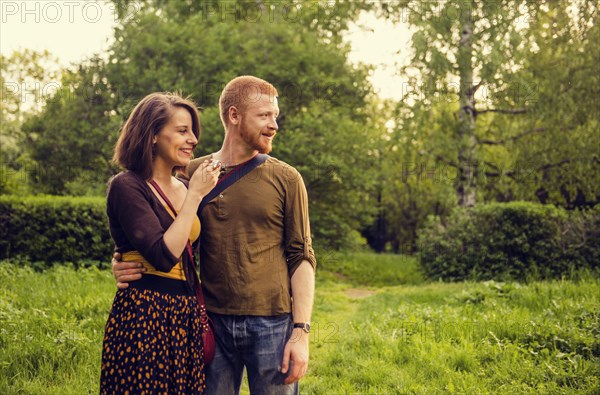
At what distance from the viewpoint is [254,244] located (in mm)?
2787

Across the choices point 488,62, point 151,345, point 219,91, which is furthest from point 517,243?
point 151,345

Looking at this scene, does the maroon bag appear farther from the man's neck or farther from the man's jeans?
the man's neck

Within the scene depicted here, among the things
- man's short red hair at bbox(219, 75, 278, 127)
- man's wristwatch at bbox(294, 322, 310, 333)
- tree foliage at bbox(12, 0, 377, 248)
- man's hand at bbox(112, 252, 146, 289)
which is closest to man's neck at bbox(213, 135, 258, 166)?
man's short red hair at bbox(219, 75, 278, 127)

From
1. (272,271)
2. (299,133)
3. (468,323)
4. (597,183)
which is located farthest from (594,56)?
(272,271)

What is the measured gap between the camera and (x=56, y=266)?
1067cm

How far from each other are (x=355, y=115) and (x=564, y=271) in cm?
863

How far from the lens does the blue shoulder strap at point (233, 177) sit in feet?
9.21

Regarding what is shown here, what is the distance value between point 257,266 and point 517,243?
11469 millimetres

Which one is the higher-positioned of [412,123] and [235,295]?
[412,123]

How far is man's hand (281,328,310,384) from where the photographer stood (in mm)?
2670

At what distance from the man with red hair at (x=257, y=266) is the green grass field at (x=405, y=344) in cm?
285

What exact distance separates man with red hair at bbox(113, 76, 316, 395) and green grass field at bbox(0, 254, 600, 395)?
285 centimetres

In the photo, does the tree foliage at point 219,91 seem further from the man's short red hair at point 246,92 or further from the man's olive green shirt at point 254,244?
the man's olive green shirt at point 254,244

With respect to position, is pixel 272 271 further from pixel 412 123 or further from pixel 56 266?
pixel 412 123
